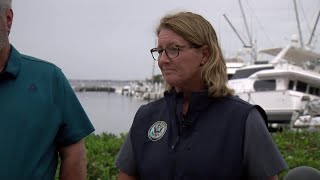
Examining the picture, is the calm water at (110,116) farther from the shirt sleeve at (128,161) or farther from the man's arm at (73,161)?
the shirt sleeve at (128,161)

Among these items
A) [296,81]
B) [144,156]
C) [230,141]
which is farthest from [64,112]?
[296,81]

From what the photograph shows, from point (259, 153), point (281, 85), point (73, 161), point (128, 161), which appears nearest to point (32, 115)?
point (73, 161)

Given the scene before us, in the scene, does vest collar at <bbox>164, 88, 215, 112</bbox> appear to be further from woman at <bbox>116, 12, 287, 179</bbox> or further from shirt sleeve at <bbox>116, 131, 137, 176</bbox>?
shirt sleeve at <bbox>116, 131, 137, 176</bbox>

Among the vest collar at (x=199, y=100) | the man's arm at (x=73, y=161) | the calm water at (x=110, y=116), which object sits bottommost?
the calm water at (x=110, y=116)

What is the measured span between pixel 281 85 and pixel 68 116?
22.6 metres

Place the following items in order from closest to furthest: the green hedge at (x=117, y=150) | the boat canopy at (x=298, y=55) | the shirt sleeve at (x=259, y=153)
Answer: the shirt sleeve at (x=259, y=153) → the green hedge at (x=117, y=150) → the boat canopy at (x=298, y=55)

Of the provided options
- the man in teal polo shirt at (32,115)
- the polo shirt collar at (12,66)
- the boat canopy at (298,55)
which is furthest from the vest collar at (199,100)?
the boat canopy at (298,55)

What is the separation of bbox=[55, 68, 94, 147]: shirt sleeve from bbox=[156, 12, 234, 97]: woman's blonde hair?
64 centimetres

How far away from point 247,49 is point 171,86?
34.1 metres

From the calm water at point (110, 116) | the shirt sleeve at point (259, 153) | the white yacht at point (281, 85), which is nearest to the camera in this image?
the shirt sleeve at point (259, 153)

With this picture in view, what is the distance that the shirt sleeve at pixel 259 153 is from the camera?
2500 mm

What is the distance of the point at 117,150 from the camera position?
7246 mm

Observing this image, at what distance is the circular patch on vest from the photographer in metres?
2.68

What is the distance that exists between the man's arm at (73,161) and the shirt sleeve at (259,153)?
1015 millimetres
